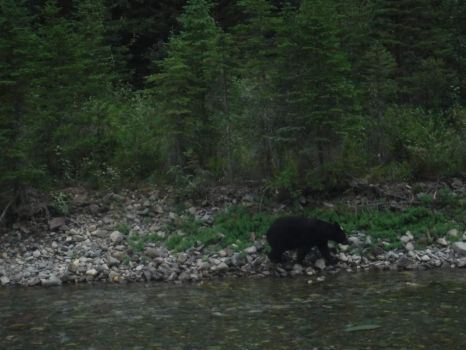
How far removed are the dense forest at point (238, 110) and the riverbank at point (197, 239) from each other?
62 centimetres

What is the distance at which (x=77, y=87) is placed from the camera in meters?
16.3

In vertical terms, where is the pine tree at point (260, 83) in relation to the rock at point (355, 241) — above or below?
above

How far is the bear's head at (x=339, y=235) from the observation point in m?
12.4

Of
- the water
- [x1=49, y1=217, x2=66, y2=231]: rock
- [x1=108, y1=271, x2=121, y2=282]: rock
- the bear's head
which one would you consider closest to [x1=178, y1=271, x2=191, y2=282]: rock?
the water

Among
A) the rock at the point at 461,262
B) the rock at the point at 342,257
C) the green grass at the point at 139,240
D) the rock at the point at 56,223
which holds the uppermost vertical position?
the rock at the point at 56,223

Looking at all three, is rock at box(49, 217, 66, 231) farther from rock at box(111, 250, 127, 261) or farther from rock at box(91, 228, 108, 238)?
rock at box(111, 250, 127, 261)

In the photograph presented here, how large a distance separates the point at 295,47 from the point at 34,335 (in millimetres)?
7818

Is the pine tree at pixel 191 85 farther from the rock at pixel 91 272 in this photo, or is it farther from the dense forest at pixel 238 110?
the rock at pixel 91 272

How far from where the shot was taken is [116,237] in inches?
530

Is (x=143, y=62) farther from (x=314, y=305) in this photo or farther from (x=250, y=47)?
(x=314, y=305)

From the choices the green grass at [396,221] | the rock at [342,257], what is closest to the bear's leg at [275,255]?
the rock at [342,257]

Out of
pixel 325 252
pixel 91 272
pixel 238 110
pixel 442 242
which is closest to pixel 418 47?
pixel 238 110

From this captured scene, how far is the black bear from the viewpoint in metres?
12.1

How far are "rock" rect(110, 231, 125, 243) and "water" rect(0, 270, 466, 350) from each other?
1750 millimetres
